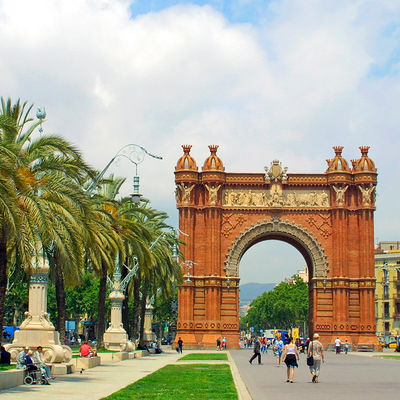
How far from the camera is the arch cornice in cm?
6406

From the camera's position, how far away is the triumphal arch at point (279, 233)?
63000 mm

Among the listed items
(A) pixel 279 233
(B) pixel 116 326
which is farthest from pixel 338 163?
(B) pixel 116 326

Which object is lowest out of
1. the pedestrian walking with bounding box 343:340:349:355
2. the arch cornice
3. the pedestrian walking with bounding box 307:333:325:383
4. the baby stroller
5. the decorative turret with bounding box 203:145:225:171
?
the pedestrian walking with bounding box 343:340:349:355

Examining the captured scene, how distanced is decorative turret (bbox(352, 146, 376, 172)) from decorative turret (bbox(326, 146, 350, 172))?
0.91 m

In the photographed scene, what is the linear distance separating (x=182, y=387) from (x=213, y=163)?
1708 inches

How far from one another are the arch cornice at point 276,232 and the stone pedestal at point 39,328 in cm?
3799

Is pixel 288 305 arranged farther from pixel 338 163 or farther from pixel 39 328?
pixel 39 328

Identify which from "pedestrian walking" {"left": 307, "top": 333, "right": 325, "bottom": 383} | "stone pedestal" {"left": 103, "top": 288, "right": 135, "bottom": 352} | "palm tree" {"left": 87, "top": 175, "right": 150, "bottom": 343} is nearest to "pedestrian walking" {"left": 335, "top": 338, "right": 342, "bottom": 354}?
"stone pedestal" {"left": 103, "top": 288, "right": 135, "bottom": 352}

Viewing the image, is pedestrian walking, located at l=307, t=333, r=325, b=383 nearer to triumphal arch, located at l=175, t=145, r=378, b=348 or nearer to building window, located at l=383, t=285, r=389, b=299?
triumphal arch, located at l=175, t=145, r=378, b=348

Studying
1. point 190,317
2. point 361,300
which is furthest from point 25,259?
point 361,300

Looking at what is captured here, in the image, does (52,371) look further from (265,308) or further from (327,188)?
(265,308)

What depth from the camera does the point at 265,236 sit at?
66.6 m

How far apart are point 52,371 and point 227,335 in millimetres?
38696

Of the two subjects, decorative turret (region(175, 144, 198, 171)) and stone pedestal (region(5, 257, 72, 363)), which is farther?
decorative turret (region(175, 144, 198, 171))
